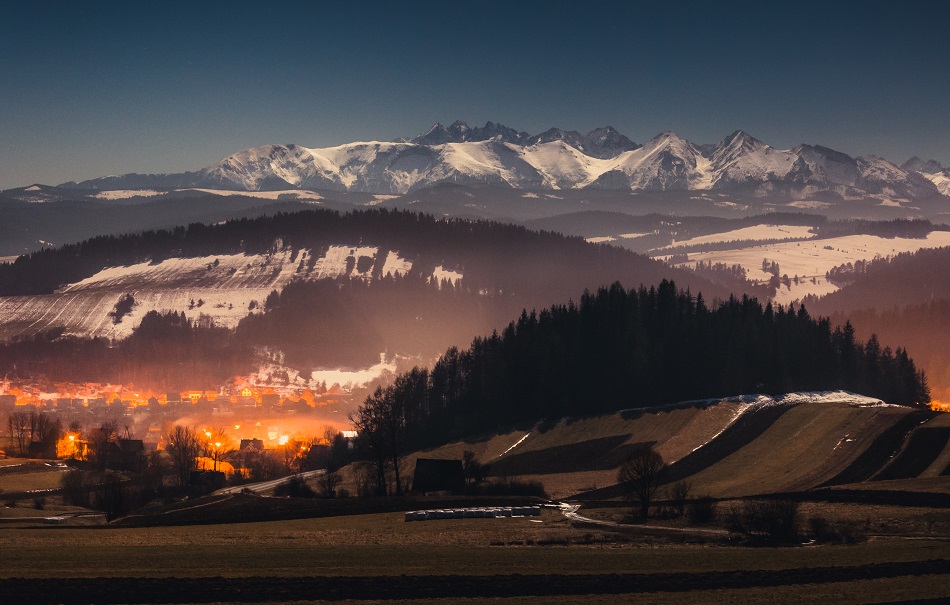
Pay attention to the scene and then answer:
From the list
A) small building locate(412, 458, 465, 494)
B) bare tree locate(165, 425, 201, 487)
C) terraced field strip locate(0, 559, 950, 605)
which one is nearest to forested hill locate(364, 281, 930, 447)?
small building locate(412, 458, 465, 494)

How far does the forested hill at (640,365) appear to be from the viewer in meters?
163

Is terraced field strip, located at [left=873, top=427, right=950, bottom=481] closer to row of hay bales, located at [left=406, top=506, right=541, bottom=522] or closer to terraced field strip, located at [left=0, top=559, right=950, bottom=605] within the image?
row of hay bales, located at [left=406, top=506, right=541, bottom=522]

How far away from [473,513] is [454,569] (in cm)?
3170

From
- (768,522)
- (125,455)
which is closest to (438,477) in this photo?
(768,522)

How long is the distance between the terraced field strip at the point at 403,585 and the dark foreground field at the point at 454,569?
3.5 inches

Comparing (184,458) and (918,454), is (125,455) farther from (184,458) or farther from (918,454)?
(918,454)

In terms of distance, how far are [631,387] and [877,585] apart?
363ft

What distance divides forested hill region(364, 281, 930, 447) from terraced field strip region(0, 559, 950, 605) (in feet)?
309

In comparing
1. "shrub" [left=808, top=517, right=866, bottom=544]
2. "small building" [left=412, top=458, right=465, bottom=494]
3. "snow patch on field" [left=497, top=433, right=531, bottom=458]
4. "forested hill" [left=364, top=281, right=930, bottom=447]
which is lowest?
"shrub" [left=808, top=517, right=866, bottom=544]

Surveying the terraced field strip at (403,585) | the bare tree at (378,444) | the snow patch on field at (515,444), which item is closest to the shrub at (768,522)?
the terraced field strip at (403,585)

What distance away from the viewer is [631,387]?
165250mm

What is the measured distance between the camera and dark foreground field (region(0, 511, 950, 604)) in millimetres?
52688

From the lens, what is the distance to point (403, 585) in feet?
181

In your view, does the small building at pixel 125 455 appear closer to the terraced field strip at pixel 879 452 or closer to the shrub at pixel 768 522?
the terraced field strip at pixel 879 452
